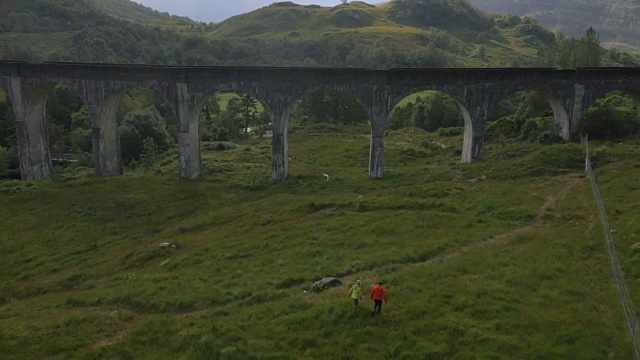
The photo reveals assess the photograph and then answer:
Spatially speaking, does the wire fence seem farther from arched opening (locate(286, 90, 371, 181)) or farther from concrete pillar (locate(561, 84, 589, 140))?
arched opening (locate(286, 90, 371, 181))

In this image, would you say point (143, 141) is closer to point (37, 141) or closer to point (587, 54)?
point (37, 141)

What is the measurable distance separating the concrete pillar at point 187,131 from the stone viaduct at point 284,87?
10 centimetres

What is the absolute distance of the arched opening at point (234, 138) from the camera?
182ft

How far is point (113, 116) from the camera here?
5081cm

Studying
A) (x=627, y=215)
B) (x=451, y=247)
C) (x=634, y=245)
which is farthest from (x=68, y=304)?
(x=627, y=215)

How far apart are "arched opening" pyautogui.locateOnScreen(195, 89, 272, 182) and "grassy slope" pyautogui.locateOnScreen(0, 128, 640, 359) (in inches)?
199

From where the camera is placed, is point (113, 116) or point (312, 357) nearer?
point (312, 357)

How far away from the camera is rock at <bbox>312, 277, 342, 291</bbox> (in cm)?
2384

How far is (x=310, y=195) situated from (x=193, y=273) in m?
17.7

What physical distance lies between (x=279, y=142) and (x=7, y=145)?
46.0 metres

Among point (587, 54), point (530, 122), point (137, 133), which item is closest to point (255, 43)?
point (137, 133)

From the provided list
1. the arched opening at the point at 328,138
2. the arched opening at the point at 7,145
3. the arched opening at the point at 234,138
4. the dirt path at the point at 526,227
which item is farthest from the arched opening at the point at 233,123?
the dirt path at the point at 526,227

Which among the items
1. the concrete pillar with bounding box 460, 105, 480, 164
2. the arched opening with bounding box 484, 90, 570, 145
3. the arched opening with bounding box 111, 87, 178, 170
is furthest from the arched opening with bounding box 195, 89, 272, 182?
the arched opening with bounding box 484, 90, 570, 145

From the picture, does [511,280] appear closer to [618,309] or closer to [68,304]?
[618,309]
